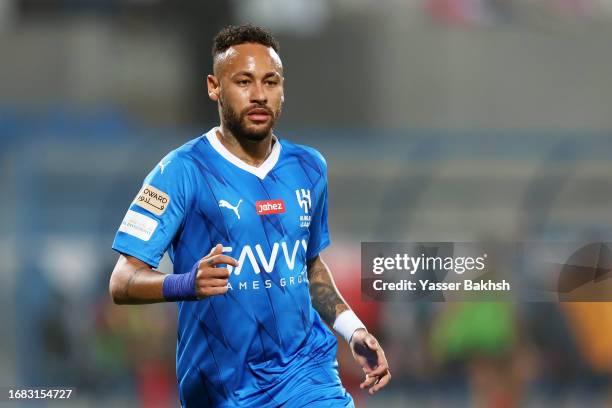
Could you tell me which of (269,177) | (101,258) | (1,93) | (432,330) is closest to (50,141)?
(101,258)

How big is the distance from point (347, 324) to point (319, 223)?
1.51ft

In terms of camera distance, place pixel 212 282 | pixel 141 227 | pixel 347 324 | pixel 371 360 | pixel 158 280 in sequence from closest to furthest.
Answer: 1. pixel 212 282
2. pixel 158 280
3. pixel 141 227
4. pixel 371 360
5. pixel 347 324

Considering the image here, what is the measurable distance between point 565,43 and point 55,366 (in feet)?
62.9

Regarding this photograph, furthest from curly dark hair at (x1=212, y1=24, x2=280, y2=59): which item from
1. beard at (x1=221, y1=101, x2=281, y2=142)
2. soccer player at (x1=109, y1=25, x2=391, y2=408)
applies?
beard at (x1=221, y1=101, x2=281, y2=142)

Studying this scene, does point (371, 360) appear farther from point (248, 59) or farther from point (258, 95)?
point (248, 59)

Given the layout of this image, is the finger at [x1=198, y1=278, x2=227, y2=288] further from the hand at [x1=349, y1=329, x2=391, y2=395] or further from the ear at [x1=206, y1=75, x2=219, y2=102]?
the ear at [x1=206, y1=75, x2=219, y2=102]

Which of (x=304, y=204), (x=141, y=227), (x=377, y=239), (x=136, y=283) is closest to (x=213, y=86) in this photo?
(x=304, y=204)

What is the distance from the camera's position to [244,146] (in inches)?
219

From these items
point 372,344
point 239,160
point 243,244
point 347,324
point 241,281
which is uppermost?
point 239,160

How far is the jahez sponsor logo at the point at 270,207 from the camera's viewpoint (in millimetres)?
5457

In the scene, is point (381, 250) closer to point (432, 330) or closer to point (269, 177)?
point (432, 330)

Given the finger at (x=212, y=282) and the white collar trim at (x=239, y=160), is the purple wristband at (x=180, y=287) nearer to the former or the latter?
the finger at (x=212, y=282)

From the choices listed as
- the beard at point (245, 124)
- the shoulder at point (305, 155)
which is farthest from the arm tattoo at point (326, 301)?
the beard at point (245, 124)

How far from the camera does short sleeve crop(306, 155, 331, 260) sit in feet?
19.0
